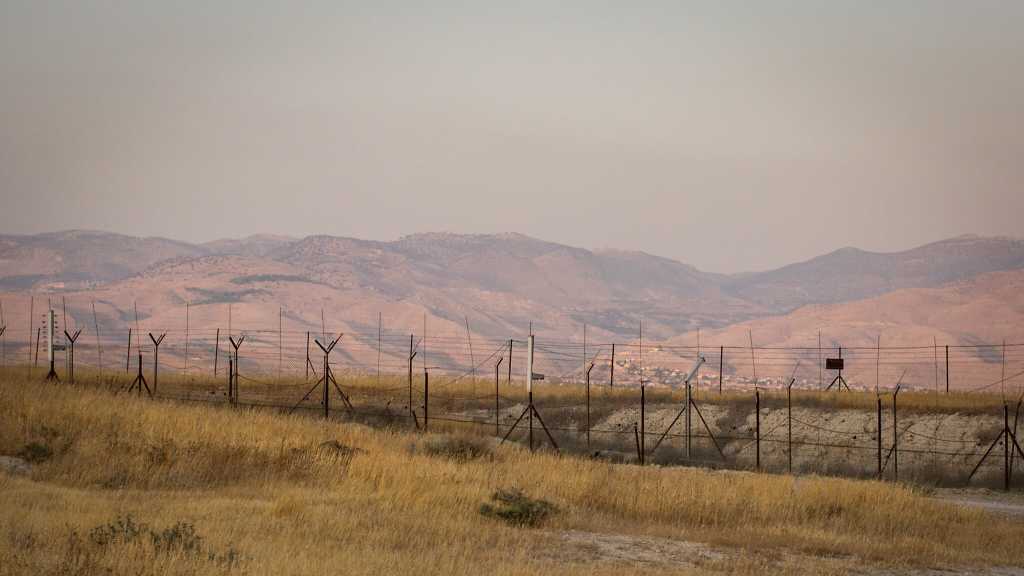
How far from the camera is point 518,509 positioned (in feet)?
73.0

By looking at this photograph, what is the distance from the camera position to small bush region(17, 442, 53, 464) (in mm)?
25203

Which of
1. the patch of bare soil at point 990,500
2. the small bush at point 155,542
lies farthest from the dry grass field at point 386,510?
the patch of bare soil at point 990,500

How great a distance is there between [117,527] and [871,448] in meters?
Answer: 30.5

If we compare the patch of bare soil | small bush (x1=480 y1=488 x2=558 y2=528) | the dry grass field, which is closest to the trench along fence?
the patch of bare soil

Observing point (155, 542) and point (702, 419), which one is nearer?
point (155, 542)

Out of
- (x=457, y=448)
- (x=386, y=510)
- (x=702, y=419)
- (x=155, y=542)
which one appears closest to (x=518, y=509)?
(x=386, y=510)

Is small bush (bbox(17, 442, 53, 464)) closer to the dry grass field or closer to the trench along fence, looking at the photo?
the dry grass field

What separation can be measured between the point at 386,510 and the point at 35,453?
873cm

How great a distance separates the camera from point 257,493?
23.2 m

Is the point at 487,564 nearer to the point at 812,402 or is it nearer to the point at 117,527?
the point at 117,527


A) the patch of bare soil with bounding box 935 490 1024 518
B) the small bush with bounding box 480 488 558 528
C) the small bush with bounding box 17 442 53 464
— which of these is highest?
the small bush with bounding box 17 442 53 464

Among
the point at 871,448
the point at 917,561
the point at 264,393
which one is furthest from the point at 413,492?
the point at 264,393

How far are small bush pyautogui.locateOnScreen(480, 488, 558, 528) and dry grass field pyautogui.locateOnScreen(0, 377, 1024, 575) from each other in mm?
43

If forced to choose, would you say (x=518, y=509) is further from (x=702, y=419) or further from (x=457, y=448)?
(x=702, y=419)
